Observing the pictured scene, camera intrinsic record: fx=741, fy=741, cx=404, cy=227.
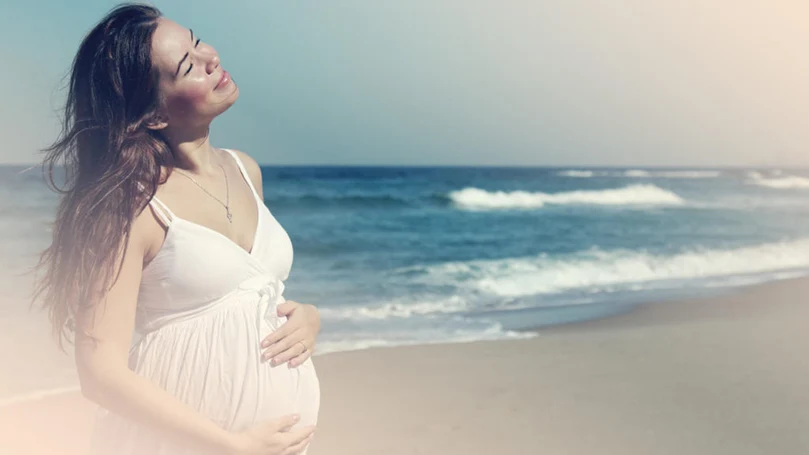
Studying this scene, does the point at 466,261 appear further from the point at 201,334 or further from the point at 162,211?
the point at 162,211

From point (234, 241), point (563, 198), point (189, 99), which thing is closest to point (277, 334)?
point (234, 241)

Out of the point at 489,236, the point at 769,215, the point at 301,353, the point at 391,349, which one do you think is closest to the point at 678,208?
the point at 769,215

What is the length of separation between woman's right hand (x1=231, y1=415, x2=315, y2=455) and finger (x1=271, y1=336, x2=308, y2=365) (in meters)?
0.14

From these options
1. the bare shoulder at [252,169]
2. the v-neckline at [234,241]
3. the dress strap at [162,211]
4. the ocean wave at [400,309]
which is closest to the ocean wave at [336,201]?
the ocean wave at [400,309]

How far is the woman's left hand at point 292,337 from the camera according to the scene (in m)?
1.87

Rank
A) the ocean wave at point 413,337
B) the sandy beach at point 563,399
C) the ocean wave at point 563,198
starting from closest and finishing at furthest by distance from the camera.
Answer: the sandy beach at point 563,399, the ocean wave at point 413,337, the ocean wave at point 563,198

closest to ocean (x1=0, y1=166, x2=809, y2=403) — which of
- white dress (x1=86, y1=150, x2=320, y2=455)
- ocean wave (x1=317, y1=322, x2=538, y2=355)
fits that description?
ocean wave (x1=317, y1=322, x2=538, y2=355)

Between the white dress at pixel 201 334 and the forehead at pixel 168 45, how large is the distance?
33 cm

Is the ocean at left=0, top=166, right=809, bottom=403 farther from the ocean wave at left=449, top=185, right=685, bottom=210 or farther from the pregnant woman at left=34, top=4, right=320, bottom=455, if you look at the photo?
the pregnant woman at left=34, top=4, right=320, bottom=455

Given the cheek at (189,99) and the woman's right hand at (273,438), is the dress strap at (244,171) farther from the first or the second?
the woman's right hand at (273,438)

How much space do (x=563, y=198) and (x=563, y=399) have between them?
26.7 metres

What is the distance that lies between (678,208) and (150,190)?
28.4 meters

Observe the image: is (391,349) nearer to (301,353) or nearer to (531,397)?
(531,397)

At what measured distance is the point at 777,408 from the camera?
5.42m
